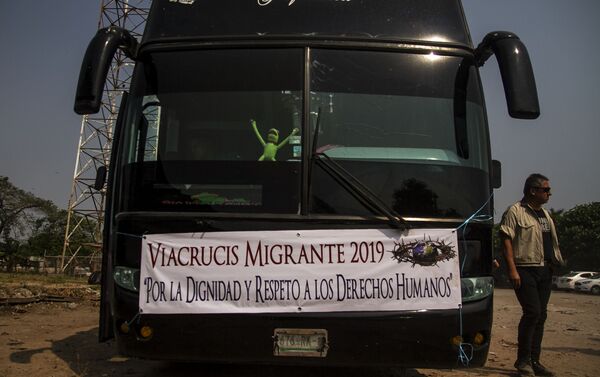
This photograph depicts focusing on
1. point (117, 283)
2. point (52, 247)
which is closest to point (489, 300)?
point (117, 283)

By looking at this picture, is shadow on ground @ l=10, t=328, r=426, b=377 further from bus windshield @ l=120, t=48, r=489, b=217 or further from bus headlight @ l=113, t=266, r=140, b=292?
bus windshield @ l=120, t=48, r=489, b=217

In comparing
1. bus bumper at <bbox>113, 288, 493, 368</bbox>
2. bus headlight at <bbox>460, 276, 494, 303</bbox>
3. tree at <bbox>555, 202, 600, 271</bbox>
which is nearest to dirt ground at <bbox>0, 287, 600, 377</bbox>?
bus bumper at <bbox>113, 288, 493, 368</bbox>

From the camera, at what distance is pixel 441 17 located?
4.14 meters

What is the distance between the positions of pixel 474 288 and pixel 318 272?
105 centimetres

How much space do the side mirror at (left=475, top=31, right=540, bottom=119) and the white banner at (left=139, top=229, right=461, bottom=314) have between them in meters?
0.97

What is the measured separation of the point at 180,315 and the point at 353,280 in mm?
1179

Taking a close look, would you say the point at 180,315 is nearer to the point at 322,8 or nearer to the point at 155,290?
the point at 155,290

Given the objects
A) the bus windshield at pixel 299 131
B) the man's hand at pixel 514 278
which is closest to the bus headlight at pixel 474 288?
the bus windshield at pixel 299 131

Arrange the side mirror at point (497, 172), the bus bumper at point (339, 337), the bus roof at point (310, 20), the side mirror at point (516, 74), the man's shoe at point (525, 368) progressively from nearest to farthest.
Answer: the bus bumper at point (339, 337) < the side mirror at point (516, 74) < the bus roof at point (310, 20) < the side mirror at point (497, 172) < the man's shoe at point (525, 368)

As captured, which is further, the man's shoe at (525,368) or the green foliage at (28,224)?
the green foliage at (28,224)

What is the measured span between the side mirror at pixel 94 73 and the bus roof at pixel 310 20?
1.14 feet

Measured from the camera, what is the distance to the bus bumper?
356 cm

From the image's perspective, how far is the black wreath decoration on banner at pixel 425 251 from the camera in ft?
12.0

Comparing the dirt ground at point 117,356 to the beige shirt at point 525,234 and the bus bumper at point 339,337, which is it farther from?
the bus bumper at point 339,337
